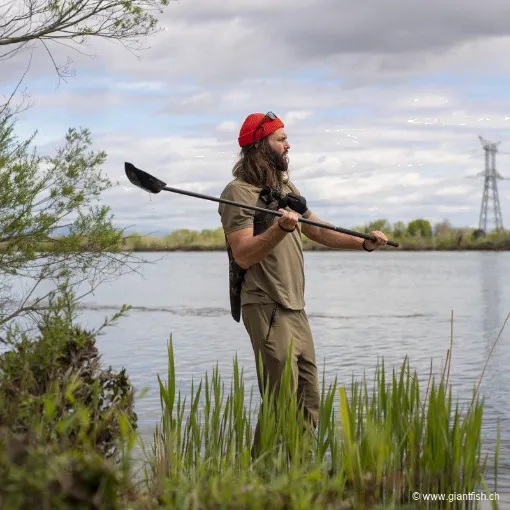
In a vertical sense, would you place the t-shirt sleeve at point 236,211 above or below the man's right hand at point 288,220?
above

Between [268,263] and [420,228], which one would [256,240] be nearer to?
[268,263]

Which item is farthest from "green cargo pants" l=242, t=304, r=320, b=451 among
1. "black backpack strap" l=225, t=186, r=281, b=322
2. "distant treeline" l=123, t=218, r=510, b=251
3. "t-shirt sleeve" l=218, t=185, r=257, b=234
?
"distant treeline" l=123, t=218, r=510, b=251

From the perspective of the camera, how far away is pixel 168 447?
14.3 ft

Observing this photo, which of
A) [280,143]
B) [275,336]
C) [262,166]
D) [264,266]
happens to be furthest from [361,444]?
[280,143]

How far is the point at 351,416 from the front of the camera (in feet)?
14.9

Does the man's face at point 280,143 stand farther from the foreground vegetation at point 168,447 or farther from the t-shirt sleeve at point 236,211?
the foreground vegetation at point 168,447

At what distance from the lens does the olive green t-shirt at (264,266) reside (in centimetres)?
498

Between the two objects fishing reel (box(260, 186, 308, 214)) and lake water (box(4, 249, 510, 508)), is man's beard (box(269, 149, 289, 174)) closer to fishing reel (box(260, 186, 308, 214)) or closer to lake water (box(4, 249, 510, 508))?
fishing reel (box(260, 186, 308, 214))

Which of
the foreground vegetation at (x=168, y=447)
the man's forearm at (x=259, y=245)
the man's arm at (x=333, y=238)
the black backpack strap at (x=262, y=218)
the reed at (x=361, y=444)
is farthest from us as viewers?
the man's arm at (x=333, y=238)

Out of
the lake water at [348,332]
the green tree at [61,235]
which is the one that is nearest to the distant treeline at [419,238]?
the lake water at [348,332]

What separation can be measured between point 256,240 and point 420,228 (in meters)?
83.0

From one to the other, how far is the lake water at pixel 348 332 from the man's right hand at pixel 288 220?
1423 millimetres

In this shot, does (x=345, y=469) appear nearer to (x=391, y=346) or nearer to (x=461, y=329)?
(x=391, y=346)

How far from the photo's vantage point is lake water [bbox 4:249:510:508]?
480 inches
